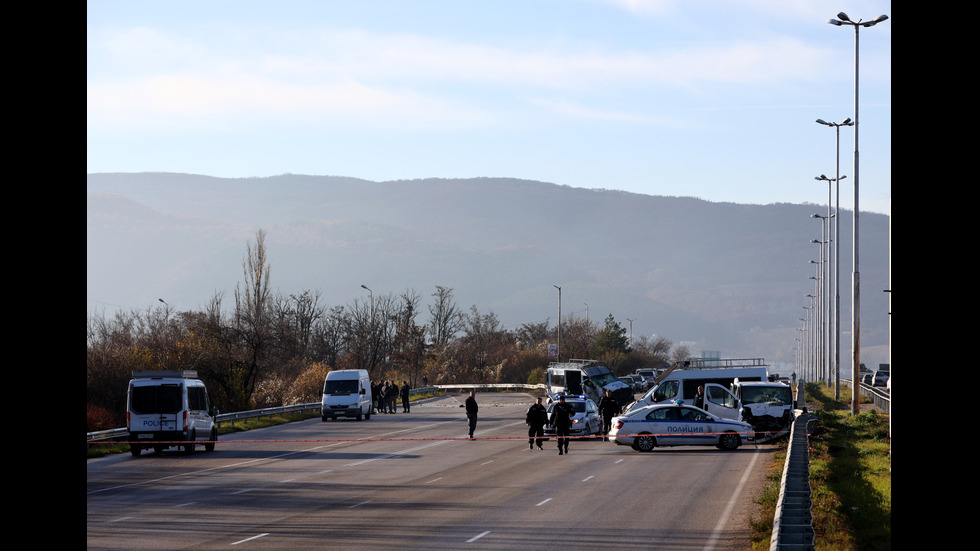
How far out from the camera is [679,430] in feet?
109

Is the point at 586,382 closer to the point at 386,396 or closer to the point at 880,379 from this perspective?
the point at 386,396

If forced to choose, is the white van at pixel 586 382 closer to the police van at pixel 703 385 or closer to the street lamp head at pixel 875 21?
the police van at pixel 703 385

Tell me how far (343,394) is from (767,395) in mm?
22151

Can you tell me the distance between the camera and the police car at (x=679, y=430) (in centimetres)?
3322

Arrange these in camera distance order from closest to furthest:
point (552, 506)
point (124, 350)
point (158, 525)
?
A: 1. point (158, 525)
2. point (552, 506)
3. point (124, 350)

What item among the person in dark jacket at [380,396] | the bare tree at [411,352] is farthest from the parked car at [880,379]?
the person in dark jacket at [380,396]

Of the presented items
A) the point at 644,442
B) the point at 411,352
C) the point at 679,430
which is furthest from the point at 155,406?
the point at 411,352

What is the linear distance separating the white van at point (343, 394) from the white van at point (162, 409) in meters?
18.3

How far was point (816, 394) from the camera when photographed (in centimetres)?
7662

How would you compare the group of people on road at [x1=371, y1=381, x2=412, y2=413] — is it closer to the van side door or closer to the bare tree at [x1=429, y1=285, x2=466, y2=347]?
the van side door

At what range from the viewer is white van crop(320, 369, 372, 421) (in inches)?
2052
